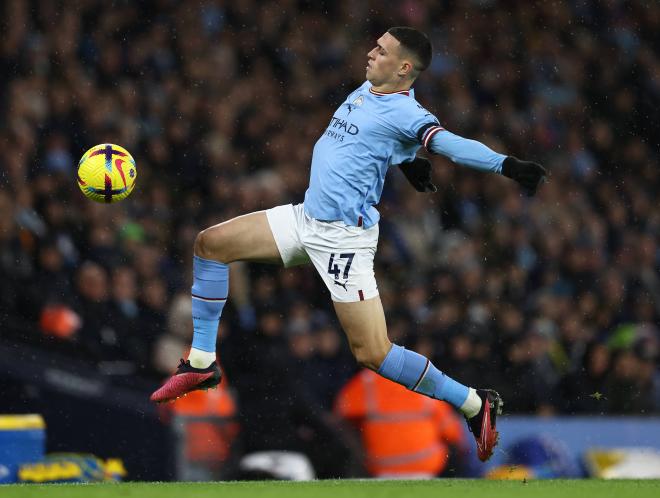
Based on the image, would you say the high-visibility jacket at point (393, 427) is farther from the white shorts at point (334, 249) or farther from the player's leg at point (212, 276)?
the white shorts at point (334, 249)

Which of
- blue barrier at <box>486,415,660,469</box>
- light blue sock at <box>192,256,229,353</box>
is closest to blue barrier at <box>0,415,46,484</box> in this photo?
light blue sock at <box>192,256,229,353</box>

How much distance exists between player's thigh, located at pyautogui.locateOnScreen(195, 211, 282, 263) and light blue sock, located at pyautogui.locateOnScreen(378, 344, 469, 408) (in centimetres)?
79

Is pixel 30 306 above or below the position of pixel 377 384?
above

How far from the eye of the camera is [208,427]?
920cm

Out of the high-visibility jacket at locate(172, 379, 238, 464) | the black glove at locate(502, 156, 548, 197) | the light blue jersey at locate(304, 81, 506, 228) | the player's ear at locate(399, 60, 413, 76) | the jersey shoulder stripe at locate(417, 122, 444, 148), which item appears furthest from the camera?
the high-visibility jacket at locate(172, 379, 238, 464)

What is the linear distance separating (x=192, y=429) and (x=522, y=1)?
901 cm

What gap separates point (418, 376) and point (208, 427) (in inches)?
122

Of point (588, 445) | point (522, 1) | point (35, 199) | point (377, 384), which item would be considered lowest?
point (588, 445)

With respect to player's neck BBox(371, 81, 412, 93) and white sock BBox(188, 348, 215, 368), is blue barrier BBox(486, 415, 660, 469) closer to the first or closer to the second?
white sock BBox(188, 348, 215, 368)

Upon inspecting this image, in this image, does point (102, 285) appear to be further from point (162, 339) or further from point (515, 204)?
point (515, 204)

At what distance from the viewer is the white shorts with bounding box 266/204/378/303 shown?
6297 mm

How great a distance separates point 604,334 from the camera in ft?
38.8

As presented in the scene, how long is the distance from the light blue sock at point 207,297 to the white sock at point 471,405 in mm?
1382

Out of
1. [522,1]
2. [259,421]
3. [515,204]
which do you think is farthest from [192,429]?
[522,1]
